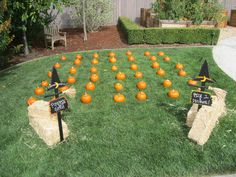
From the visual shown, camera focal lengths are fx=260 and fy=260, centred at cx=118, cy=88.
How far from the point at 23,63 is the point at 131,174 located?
24.0 feet

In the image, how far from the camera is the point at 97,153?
4.46 metres

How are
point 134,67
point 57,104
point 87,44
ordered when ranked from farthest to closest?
point 87,44, point 134,67, point 57,104

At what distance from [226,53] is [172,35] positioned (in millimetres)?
2544

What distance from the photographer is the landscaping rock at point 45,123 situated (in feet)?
15.2

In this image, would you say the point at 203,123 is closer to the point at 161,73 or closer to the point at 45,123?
the point at 45,123

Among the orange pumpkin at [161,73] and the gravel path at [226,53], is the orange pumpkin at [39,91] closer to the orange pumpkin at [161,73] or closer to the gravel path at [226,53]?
the orange pumpkin at [161,73]

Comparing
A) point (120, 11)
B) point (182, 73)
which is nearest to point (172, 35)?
point (182, 73)

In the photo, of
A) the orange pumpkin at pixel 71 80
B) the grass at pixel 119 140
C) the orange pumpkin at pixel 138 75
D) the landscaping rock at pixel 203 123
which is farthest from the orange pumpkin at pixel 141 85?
the landscaping rock at pixel 203 123

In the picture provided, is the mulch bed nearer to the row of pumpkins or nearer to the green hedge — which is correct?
the green hedge

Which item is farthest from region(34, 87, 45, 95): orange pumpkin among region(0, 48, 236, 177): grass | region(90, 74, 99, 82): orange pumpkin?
region(90, 74, 99, 82): orange pumpkin

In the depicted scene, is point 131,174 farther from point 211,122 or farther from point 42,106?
point 42,106

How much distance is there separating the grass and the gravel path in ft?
4.47

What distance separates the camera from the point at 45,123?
4773 mm

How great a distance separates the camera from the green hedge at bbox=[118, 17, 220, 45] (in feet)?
38.7
